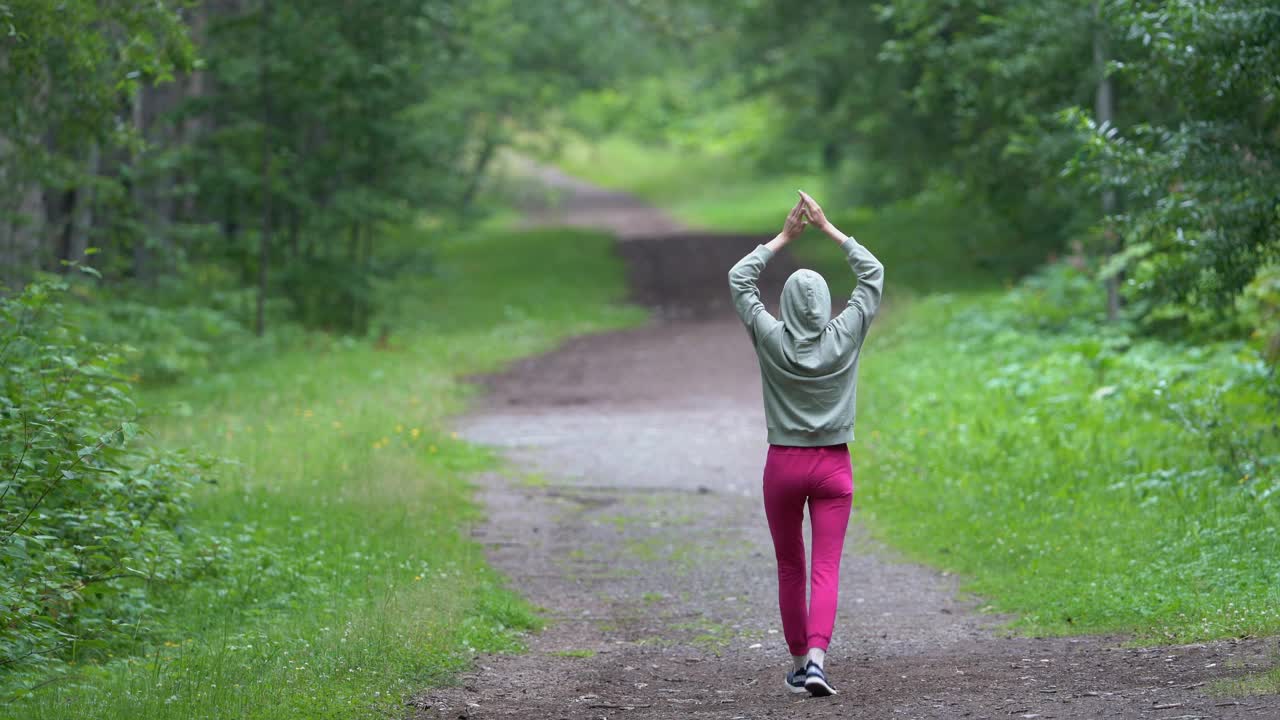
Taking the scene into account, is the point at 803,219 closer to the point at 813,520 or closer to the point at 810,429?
the point at 810,429

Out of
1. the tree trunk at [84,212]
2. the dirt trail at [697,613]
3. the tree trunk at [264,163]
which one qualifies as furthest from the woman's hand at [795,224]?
the tree trunk at [264,163]

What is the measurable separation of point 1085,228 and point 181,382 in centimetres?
1341

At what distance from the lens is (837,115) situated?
30828 mm

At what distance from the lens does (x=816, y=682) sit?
6391 mm

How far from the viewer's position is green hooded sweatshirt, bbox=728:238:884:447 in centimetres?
649

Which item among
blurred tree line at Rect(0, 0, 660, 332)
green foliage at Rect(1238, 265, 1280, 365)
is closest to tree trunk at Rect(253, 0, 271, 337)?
blurred tree line at Rect(0, 0, 660, 332)

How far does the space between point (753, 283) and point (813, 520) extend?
45.8 inches

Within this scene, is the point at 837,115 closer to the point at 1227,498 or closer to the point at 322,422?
the point at 322,422

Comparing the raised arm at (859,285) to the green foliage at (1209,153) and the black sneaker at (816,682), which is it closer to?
the black sneaker at (816,682)

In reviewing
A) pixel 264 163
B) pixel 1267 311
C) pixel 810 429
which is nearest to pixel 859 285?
pixel 810 429

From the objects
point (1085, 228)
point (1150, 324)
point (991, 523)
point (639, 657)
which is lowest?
point (639, 657)

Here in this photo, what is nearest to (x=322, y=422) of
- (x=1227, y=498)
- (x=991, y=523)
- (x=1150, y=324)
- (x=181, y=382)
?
(x=181, y=382)

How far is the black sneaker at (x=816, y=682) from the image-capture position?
6.39m

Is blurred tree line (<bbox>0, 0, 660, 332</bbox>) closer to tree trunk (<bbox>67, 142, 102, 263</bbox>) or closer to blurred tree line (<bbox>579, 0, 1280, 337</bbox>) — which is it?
tree trunk (<bbox>67, 142, 102, 263</bbox>)
